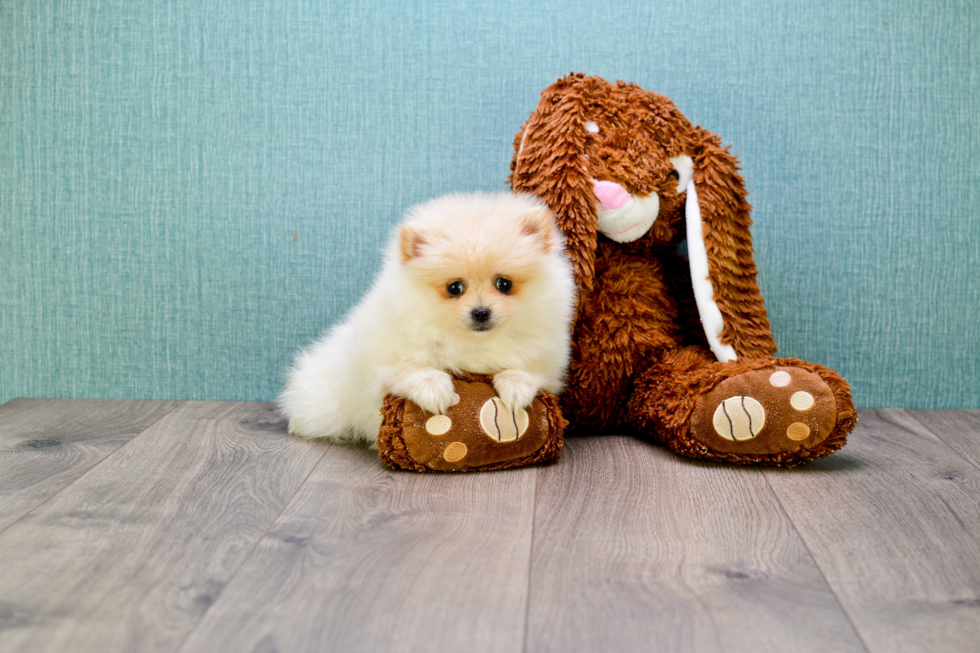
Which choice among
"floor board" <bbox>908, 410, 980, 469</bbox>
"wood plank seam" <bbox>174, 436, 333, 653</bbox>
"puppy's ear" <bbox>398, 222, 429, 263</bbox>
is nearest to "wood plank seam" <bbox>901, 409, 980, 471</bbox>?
"floor board" <bbox>908, 410, 980, 469</bbox>

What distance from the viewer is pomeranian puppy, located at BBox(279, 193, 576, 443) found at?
3.86 ft

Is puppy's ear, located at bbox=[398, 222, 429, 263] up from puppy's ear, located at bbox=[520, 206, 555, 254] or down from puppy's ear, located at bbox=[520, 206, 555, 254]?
down

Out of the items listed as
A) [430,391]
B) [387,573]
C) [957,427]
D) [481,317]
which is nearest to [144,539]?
[387,573]

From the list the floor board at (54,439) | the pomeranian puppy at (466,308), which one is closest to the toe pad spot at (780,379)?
the pomeranian puppy at (466,308)

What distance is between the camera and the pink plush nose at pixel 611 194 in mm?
1335

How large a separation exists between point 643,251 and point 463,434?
0.53 m

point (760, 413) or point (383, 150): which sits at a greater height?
point (383, 150)

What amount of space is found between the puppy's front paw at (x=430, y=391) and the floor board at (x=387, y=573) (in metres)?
0.11

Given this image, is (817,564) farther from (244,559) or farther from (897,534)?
(244,559)

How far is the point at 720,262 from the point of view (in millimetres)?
1386

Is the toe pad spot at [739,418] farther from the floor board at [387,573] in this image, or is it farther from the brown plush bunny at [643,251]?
the floor board at [387,573]

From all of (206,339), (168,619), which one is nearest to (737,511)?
(168,619)

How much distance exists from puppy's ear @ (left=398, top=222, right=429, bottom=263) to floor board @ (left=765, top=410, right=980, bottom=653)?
0.65m

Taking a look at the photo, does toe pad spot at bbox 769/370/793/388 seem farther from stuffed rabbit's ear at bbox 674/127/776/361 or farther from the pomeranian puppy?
the pomeranian puppy
